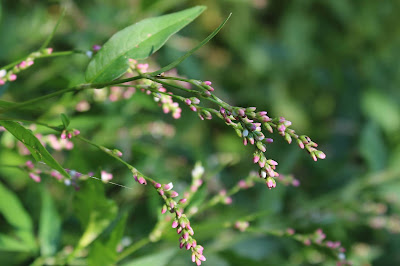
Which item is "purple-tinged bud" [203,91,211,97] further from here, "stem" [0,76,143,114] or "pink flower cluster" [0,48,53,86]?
"pink flower cluster" [0,48,53,86]

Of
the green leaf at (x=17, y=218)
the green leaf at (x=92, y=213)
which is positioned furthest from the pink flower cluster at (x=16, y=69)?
the green leaf at (x=17, y=218)

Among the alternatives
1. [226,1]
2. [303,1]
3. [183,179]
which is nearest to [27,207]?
[183,179]

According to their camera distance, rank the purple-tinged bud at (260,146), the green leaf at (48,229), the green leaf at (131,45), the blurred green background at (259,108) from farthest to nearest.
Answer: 1. the blurred green background at (259,108)
2. the green leaf at (48,229)
3. the green leaf at (131,45)
4. the purple-tinged bud at (260,146)

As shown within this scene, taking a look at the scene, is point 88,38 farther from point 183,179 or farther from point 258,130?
point 258,130

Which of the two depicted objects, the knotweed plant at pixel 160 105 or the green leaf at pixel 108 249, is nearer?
the knotweed plant at pixel 160 105

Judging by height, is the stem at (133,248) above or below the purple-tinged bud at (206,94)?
below

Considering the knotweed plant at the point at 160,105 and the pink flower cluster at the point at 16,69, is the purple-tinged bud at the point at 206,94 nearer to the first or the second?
the knotweed plant at the point at 160,105

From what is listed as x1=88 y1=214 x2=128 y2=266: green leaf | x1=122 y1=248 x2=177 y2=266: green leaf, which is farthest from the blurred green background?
x1=88 y1=214 x2=128 y2=266: green leaf

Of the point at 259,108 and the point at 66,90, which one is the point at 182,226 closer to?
the point at 66,90
